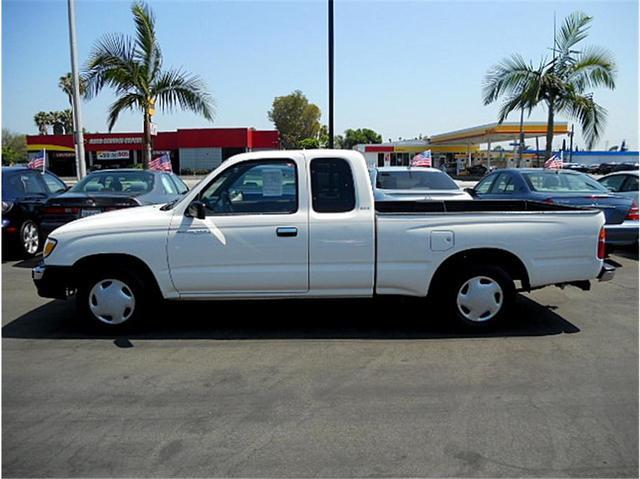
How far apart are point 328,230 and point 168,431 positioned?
2.39m

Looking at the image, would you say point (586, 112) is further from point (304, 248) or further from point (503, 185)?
point (304, 248)

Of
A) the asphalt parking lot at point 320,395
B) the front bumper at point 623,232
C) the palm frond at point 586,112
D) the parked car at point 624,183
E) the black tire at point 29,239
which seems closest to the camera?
the asphalt parking lot at point 320,395

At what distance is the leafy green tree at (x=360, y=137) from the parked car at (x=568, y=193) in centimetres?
8608

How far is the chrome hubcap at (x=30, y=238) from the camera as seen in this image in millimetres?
9461

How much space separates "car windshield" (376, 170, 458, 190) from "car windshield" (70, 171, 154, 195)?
4.35 meters

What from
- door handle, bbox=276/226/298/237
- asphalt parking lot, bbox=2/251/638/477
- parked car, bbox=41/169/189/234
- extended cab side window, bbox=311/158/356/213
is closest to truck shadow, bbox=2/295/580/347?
asphalt parking lot, bbox=2/251/638/477

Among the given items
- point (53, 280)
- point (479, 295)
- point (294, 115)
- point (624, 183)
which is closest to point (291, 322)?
point (479, 295)

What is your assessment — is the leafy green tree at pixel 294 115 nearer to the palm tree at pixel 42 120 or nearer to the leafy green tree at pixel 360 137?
the leafy green tree at pixel 360 137

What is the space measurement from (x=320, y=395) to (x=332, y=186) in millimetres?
2136

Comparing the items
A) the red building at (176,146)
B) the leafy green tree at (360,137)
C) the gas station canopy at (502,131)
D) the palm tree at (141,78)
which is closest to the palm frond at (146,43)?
the palm tree at (141,78)

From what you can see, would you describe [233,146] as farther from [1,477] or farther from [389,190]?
[1,477]

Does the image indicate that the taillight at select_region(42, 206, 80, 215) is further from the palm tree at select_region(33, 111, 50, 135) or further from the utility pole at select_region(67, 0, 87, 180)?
the palm tree at select_region(33, 111, 50, 135)

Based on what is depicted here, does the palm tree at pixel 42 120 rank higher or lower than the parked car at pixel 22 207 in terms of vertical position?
higher

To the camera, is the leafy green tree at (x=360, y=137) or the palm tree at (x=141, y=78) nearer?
the palm tree at (x=141, y=78)
